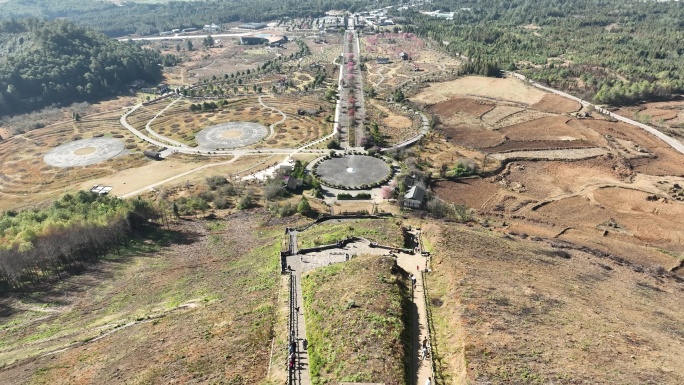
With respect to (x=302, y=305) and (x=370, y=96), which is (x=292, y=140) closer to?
(x=370, y=96)

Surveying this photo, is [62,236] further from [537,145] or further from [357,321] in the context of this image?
[537,145]

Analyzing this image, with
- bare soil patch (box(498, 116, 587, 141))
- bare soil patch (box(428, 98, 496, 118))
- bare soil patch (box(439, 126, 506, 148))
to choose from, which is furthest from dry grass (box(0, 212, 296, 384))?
bare soil patch (box(428, 98, 496, 118))

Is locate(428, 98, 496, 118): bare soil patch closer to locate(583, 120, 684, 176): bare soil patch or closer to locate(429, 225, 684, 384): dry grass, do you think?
locate(583, 120, 684, 176): bare soil patch

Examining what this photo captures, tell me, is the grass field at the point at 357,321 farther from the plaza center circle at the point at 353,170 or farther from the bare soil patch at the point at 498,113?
the bare soil patch at the point at 498,113

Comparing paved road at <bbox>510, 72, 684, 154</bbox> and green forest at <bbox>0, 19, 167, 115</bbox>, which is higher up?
green forest at <bbox>0, 19, 167, 115</bbox>

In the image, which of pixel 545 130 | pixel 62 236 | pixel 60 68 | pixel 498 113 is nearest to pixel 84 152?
pixel 62 236

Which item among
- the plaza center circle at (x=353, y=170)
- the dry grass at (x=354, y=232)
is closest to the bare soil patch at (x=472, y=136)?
the plaza center circle at (x=353, y=170)
